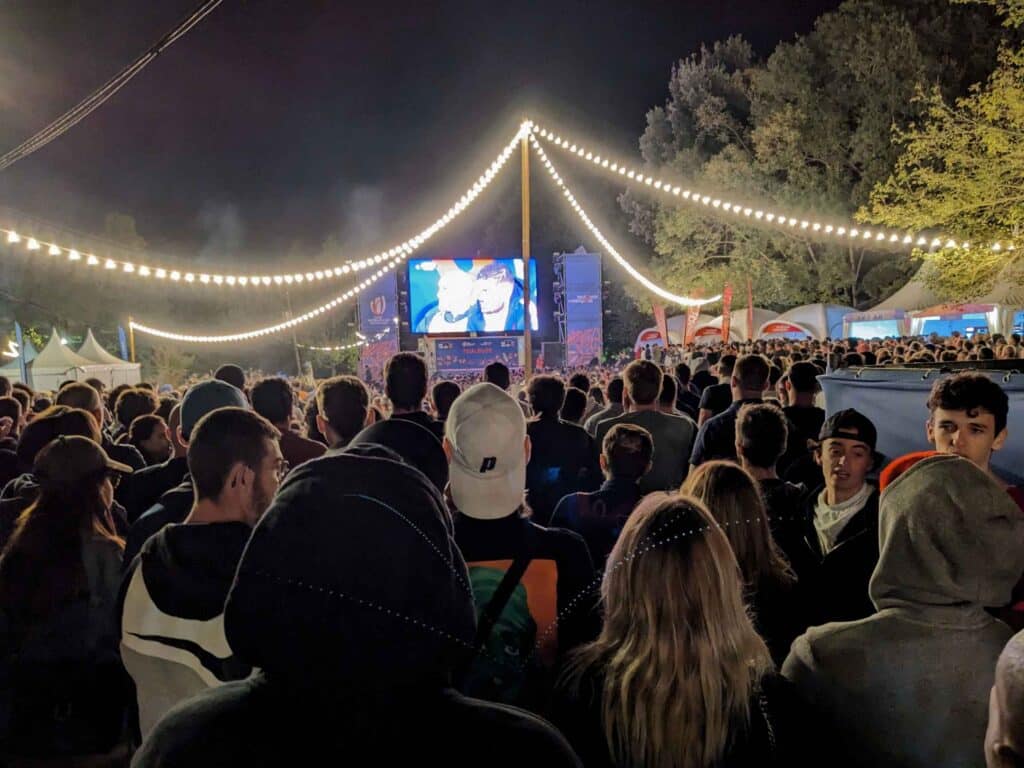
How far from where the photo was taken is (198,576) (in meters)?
1.90

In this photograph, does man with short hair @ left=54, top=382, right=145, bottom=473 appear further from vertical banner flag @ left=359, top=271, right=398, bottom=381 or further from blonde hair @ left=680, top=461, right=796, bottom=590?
vertical banner flag @ left=359, top=271, right=398, bottom=381

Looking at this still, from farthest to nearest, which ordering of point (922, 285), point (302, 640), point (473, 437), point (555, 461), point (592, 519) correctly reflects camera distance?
point (922, 285) < point (555, 461) < point (592, 519) < point (473, 437) < point (302, 640)

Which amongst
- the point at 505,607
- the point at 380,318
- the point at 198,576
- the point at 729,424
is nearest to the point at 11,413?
the point at 198,576

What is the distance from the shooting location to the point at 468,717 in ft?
3.35

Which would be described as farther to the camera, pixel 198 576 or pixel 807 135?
pixel 807 135

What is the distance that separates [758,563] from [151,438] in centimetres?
417

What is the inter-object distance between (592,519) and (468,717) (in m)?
2.36

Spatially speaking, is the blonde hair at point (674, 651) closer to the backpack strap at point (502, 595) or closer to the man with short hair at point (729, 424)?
the backpack strap at point (502, 595)

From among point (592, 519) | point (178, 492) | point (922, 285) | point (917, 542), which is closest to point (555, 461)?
point (592, 519)

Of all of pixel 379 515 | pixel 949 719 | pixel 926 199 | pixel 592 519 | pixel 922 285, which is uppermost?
pixel 926 199

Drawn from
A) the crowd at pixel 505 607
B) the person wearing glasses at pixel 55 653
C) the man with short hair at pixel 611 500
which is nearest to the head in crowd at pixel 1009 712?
the crowd at pixel 505 607

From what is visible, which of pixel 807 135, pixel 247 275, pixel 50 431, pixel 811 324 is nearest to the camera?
pixel 50 431

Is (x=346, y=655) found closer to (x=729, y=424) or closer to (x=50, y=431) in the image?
(x=50, y=431)

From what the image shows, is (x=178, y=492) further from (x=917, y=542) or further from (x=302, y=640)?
(x=917, y=542)
